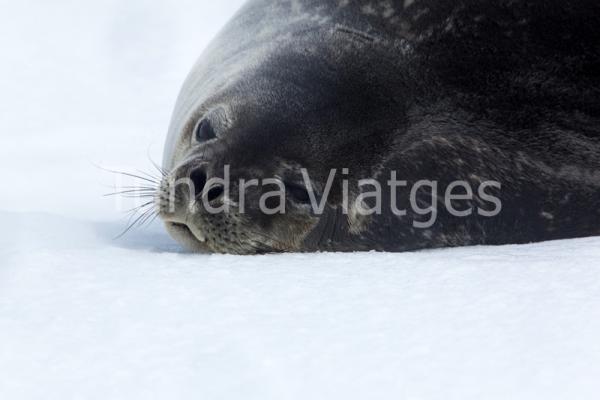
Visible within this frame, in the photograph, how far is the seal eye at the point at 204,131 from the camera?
2.64m

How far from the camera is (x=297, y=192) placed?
2469mm

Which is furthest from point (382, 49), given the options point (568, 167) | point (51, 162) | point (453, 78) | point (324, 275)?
point (51, 162)

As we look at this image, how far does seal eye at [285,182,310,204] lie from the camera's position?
246cm

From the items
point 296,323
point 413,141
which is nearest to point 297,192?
point 413,141

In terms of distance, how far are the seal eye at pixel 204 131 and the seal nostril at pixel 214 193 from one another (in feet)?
0.79

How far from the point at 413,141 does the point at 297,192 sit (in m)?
0.41

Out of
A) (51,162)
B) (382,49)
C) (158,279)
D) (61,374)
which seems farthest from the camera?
(51,162)

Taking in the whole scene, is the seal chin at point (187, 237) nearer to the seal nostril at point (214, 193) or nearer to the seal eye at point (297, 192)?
the seal nostril at point (214, 193)

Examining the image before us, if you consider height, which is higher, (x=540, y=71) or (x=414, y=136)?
(x=540, y=71)

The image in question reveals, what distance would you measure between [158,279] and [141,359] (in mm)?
534

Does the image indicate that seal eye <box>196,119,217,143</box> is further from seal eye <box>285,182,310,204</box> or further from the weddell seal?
seal eye <box>285,182,310,204</box>

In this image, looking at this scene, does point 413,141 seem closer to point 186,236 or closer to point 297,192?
point 297,192

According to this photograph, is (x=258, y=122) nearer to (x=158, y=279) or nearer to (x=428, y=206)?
(x=428, y=206)

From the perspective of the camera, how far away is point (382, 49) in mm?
2500
